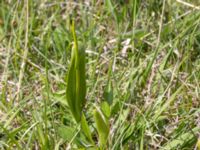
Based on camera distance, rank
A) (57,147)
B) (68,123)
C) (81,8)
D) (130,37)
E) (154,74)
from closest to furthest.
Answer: (57,147), (68,123), (154,74), (130,37), (81,8)

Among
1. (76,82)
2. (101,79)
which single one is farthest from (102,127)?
(101,79)

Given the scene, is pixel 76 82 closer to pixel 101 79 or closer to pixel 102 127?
pixel 102 127

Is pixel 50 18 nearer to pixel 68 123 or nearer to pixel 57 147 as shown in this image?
pixel 68 123

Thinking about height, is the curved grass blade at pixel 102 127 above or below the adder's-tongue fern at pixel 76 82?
below

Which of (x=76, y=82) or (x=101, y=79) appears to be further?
(x=101, y=79)

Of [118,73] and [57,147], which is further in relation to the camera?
[118,73]

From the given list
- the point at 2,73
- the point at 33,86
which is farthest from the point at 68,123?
the point at 2,73

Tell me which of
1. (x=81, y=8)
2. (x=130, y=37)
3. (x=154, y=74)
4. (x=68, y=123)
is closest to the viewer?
(x=68, y=123)

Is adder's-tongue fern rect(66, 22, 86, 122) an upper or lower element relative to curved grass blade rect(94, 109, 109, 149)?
upper
